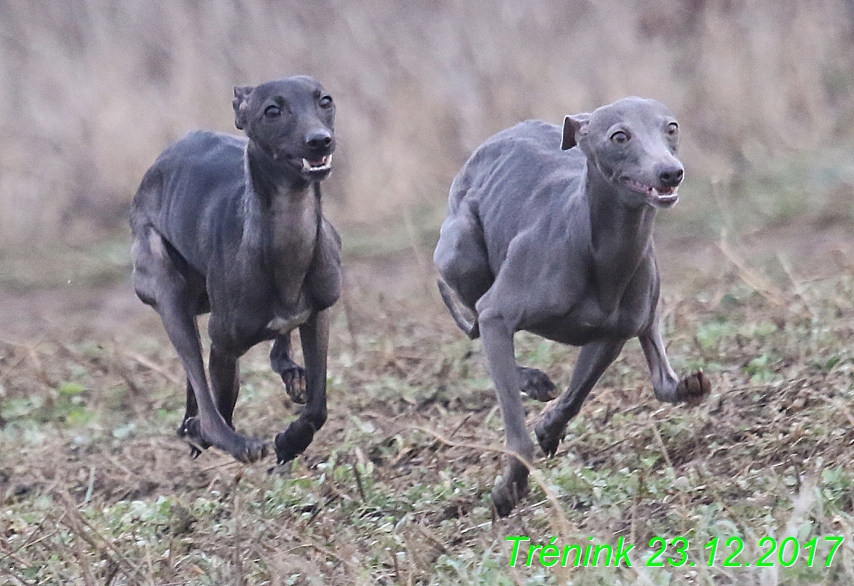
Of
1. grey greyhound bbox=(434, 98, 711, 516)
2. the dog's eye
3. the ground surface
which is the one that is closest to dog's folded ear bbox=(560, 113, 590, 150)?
grey greyhound bbox=(434, 98, 711, 516)

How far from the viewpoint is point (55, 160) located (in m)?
14.1

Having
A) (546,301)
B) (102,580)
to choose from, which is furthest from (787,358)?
(102,580)

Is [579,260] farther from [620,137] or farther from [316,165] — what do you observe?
[316,165]

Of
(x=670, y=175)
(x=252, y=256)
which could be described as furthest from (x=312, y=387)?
(x=670, y=175)

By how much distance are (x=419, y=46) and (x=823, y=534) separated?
11.4 m

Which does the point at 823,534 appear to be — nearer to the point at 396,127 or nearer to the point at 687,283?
the point at 687,283

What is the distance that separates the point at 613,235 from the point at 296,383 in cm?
182

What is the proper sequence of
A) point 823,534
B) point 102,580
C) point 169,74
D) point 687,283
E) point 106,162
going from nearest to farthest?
point 823,534 < point 102,580 < point 687,283 < point 106,162 < point 169,74

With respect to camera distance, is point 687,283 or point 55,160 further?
point 55,160

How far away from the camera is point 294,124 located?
5758 mm

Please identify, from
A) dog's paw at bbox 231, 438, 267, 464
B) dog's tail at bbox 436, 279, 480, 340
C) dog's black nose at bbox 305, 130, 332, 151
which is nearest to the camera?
dog's black nose at bbox 305, 130, 332, 151

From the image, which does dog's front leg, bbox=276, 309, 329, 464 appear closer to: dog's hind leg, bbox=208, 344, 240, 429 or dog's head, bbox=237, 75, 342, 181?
dog's hind leg, bbox=208, 344, 240, 429

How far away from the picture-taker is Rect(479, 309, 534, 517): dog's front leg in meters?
5.36

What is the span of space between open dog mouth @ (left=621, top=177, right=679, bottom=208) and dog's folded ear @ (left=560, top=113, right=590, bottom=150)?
1.47 feet
